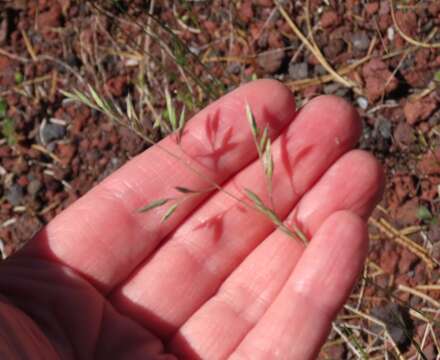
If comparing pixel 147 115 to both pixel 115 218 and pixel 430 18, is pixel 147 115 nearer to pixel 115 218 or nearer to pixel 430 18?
pixel 115 218

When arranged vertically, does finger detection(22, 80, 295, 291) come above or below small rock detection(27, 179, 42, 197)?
above

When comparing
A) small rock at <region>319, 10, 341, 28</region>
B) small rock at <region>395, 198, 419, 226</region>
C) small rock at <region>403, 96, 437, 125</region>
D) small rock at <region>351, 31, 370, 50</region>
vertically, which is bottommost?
small rock at <region>395, 198, 419, 226</region>

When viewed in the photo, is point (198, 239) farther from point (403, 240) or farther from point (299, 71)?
point (299, 71)

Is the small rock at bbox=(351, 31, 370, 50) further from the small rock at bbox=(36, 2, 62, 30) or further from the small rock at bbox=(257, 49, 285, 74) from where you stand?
the small rock at bbox=(36, 2, 62, 30)

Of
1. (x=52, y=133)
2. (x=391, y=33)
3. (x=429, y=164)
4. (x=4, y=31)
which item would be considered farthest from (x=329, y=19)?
(x=4, y=31)

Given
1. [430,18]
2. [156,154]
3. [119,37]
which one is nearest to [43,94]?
[119,37]

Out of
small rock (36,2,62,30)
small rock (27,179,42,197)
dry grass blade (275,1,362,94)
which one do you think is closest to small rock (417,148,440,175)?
dry grass blade (275,1,362,94)
